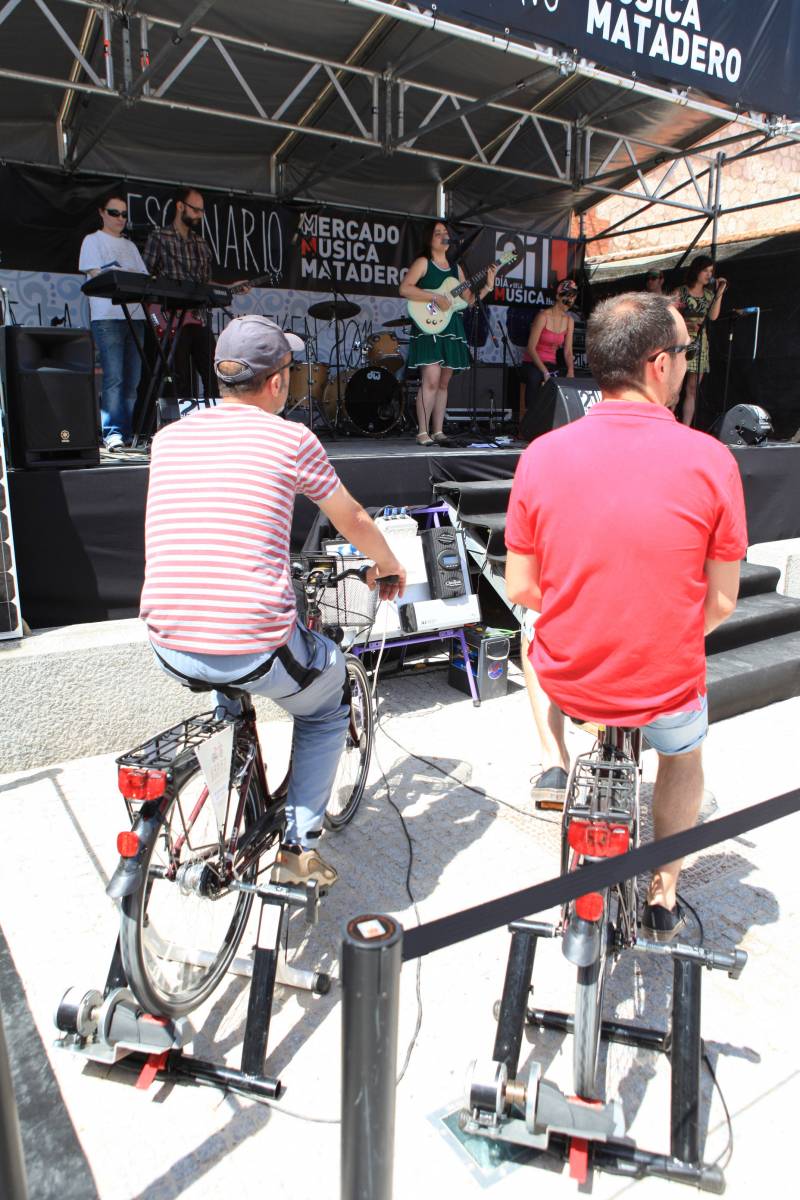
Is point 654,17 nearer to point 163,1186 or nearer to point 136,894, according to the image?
point 136,894

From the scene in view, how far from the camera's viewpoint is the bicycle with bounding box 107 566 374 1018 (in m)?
2.11

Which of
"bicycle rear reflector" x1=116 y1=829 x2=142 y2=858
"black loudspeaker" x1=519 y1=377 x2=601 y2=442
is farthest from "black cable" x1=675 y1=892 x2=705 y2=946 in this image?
"black loudspeaker" x1=519 y1=377 x2=601 y2=442

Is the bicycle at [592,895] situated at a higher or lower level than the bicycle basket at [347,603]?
lower

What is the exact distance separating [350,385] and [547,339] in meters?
2.18

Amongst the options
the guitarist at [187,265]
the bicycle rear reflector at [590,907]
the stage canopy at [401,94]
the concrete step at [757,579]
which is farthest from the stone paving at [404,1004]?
the stage canopy at [401,94]

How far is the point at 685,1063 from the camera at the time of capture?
7.02ft

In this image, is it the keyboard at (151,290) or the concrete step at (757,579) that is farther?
the concrete step at (757,579)

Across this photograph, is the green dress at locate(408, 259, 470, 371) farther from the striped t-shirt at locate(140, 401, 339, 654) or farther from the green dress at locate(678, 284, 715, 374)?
the striped t-shirt at locate(140, 401, 339, 654)

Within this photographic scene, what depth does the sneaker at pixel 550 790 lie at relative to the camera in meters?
3.21

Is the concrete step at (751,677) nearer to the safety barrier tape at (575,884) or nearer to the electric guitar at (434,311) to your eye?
the safety barrier tape at (575,884)

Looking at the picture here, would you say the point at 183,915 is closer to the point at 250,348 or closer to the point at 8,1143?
the point at 8,1143

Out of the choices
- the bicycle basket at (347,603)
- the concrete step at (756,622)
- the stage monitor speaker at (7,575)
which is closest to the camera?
the bicycle basket at (347,603)

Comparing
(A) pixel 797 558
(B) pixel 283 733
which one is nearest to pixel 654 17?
(A) pixel 797 558

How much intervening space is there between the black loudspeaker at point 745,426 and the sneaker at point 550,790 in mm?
5244
